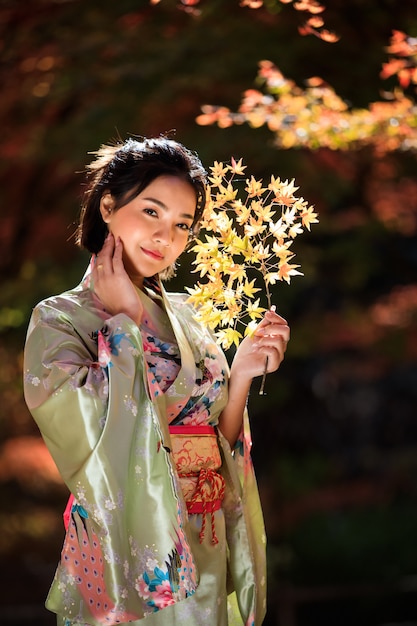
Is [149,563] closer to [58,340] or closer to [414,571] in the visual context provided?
[58,340]

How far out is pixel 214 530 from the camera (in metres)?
2.32

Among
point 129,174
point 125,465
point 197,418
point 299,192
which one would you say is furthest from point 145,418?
point 299,192

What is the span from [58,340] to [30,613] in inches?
165

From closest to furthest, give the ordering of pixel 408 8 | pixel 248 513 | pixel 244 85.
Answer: pixel 248 513 < pixel 408 8 < pixel 244 85

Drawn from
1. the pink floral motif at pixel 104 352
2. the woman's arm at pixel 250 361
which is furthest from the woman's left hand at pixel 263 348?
the pink floral motif at pixel 104 352

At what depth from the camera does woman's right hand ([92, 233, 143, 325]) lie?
7.30 ft

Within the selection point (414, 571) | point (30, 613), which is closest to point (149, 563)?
point (30, 613)

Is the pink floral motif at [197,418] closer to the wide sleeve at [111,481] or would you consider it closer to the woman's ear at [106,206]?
the wide sleeve at [111,481]

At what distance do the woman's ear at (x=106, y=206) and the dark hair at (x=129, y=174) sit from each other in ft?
0.04

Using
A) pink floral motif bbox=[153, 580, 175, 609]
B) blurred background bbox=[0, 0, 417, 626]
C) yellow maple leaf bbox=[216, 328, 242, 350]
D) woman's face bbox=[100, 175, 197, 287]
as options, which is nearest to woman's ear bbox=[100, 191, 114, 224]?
woman's face bbox=[100, 175, 197, 287]

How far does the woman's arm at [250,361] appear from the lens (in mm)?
2307

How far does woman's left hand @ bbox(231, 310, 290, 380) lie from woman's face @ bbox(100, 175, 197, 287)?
30 centimetres

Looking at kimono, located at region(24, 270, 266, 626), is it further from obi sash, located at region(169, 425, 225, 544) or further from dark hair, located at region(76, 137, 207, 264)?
dark hair, located at region(76, 137, 207, 264)

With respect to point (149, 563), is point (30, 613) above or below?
below
